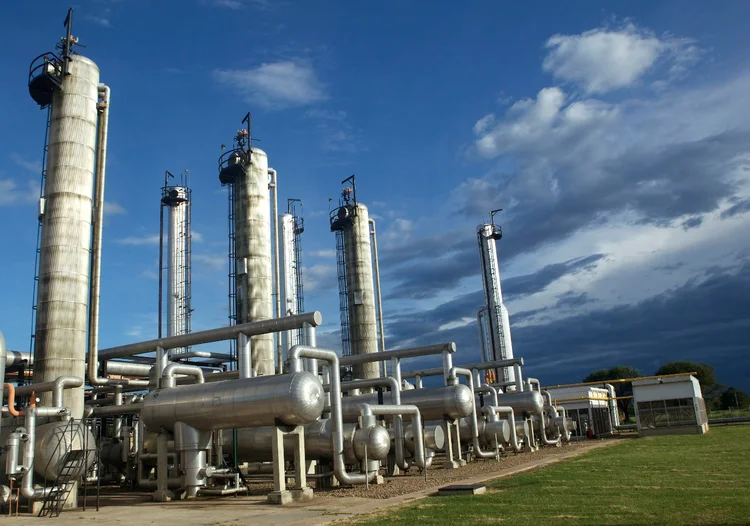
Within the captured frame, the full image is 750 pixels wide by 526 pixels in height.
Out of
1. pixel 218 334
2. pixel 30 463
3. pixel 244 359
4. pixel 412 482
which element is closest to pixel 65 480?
pixel 30 463

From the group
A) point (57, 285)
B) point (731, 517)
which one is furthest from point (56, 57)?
point (731, 517)

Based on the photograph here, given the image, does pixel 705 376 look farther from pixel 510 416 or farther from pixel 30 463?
pixel 30 463

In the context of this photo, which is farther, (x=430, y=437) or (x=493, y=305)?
(x=493, y=305)

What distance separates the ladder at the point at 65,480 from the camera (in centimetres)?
1927

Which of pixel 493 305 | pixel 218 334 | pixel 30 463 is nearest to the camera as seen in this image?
pixel 30 463

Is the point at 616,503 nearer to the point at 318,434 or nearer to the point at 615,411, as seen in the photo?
the point at 318,434

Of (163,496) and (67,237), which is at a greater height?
(67,237)

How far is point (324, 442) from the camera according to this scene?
2253 centimetres

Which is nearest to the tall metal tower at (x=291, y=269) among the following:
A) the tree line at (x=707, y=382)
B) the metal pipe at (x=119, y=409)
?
the metal pipe at (x=119, y=409)

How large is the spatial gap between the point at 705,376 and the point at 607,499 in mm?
102642

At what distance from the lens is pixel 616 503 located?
13836mm

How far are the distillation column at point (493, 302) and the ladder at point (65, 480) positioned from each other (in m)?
44.7

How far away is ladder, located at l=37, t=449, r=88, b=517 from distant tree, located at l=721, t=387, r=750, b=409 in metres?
111

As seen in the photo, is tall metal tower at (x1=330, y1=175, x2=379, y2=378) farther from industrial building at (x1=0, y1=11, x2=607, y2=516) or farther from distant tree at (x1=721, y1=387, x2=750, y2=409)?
distant tree at (x1=721, y1=387, x2=750, y2=409)
